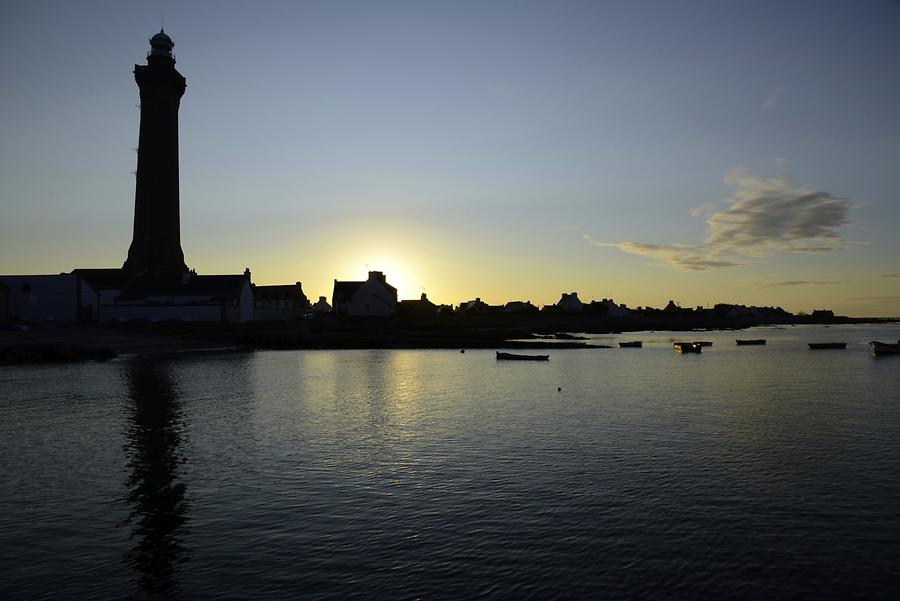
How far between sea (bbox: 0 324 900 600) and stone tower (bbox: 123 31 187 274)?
87.6m

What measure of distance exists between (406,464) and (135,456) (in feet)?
34.7

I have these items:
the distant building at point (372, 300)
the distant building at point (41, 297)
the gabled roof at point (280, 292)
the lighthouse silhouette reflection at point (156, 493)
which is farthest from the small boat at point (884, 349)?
the distant building at point (41, 297)

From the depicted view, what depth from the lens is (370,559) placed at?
50.0 ft

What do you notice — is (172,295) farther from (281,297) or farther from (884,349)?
(884,349)

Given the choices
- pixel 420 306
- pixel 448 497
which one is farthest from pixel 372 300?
pixel 448 497

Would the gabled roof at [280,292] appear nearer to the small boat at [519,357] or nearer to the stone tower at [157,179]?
the stone tower at [157,179]

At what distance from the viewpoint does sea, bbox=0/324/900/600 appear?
14.2m

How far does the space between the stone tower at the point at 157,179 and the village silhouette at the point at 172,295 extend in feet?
0.61

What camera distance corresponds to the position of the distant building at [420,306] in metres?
156

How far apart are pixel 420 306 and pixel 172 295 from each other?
68724mm

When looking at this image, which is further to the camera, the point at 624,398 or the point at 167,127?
the point at 167,127

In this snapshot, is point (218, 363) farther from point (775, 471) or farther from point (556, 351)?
point (775, 471)

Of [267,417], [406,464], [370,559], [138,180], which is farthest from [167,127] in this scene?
[370,559]

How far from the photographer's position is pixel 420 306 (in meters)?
169
